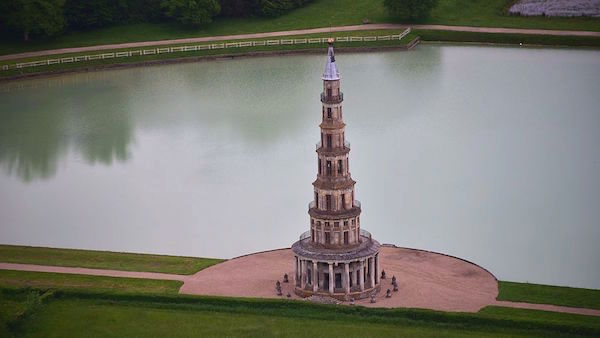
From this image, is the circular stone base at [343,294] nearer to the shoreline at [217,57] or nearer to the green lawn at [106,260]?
the green lawn at [106,260]

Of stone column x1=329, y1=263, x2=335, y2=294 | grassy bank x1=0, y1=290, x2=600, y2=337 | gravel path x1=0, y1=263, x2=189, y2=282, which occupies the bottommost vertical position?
grassy bank x1=0, y1=290, x2=600, y2=337

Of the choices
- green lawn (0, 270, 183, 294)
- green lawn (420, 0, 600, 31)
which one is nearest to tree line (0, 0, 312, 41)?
green lawn (420, 0, 600, 31)

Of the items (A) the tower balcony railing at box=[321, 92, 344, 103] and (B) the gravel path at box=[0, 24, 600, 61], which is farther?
(B) the gravel path at box=[0, 24, 600, 61]

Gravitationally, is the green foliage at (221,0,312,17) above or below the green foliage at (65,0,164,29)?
above

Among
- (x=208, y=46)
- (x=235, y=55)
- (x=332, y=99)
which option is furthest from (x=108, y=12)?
(x=332, y=99)

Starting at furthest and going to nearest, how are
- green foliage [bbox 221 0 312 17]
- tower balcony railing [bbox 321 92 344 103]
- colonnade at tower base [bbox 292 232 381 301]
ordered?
green foliage [bbox 221 0 312 17], colonnade at tower base [bbox 292 232 381 301], tower balcony railing [bbox 321 92 344 103]

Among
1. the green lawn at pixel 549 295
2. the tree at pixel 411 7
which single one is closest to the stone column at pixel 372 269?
the green lawn at pixel 549 295

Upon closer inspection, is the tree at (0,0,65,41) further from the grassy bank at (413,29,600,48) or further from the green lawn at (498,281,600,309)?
the green lawn at (498,281,600,309)
